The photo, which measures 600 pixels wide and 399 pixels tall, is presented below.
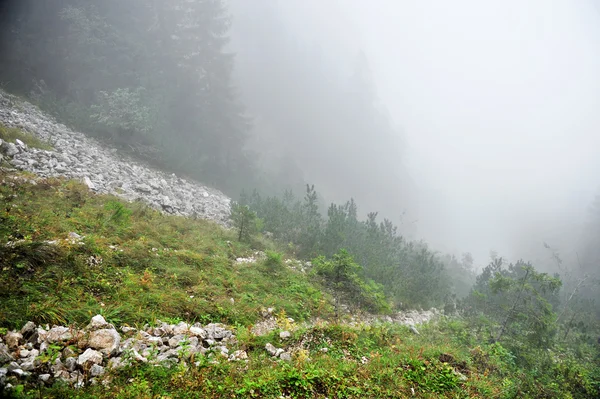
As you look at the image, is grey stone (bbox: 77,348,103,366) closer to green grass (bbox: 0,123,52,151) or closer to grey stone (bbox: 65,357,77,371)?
grey stone (bbox: 65,357,77,371)

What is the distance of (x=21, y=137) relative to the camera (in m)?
13.7

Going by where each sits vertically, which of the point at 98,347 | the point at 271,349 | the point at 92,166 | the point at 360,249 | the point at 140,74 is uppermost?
the point at 140,74

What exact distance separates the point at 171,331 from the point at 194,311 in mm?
1193

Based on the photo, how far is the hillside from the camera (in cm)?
385

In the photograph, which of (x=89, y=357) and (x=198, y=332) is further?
(x=198, y=332)

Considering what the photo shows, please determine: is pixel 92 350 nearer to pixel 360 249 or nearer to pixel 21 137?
pixel 21 137

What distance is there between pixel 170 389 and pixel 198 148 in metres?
30.7

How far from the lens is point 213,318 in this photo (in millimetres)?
6508

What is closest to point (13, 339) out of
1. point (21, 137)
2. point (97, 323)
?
point (97, 323)

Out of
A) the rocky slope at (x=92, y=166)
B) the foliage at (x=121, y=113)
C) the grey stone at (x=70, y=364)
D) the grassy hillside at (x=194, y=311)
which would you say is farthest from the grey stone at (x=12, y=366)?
the foliage at (x=121, y=113)

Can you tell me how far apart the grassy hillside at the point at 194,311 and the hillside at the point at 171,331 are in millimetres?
28

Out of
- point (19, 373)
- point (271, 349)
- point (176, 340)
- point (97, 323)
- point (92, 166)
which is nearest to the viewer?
point (19, 373)

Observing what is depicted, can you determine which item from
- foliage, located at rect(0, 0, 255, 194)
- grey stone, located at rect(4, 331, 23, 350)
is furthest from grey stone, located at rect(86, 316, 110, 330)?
foliage, located at rect(0, 0, 255, 194)

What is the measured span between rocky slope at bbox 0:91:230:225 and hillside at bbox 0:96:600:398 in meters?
1.76
